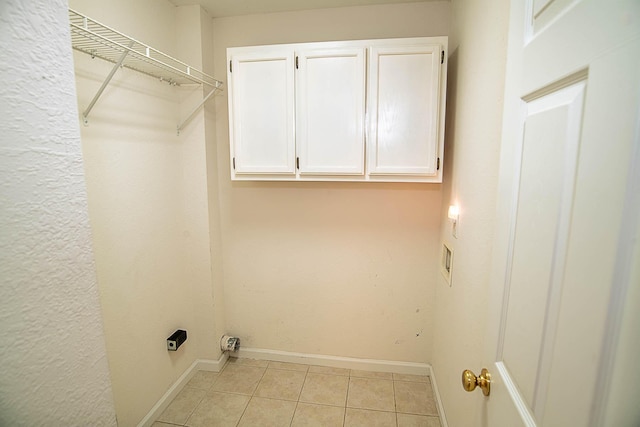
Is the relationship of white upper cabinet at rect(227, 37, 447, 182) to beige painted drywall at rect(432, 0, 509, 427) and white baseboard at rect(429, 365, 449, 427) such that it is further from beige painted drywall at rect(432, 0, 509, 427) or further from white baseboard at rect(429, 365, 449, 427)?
white baseboard at rect(429, 365, 449, 427)

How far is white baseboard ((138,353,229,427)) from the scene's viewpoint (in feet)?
5.85

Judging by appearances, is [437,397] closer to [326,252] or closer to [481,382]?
[326,252]

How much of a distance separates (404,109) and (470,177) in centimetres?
54

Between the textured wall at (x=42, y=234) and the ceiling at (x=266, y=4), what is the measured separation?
5.22 feet

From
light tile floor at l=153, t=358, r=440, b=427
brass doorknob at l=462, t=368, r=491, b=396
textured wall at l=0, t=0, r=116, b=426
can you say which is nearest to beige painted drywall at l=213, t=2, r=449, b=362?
light tile floor at l=153, t=358, r=440, b=427

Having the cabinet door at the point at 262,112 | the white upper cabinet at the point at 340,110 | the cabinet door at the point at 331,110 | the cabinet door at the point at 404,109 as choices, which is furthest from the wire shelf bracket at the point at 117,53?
the cabinet door at the point at 404,109

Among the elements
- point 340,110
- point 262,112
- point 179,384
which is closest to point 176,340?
point 179,384

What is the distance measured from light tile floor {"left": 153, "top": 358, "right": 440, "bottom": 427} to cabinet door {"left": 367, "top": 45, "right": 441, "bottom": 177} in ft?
5.04

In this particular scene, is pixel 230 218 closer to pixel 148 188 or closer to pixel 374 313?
pixel 148 188

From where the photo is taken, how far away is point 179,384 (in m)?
2.04

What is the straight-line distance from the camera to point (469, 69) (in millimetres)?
1408

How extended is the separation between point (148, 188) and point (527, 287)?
6.15ft

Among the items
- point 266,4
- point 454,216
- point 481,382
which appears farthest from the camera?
point 266,4

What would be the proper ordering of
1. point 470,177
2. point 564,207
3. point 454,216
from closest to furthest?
point 564,207 → point 470,177 → point 454,216
